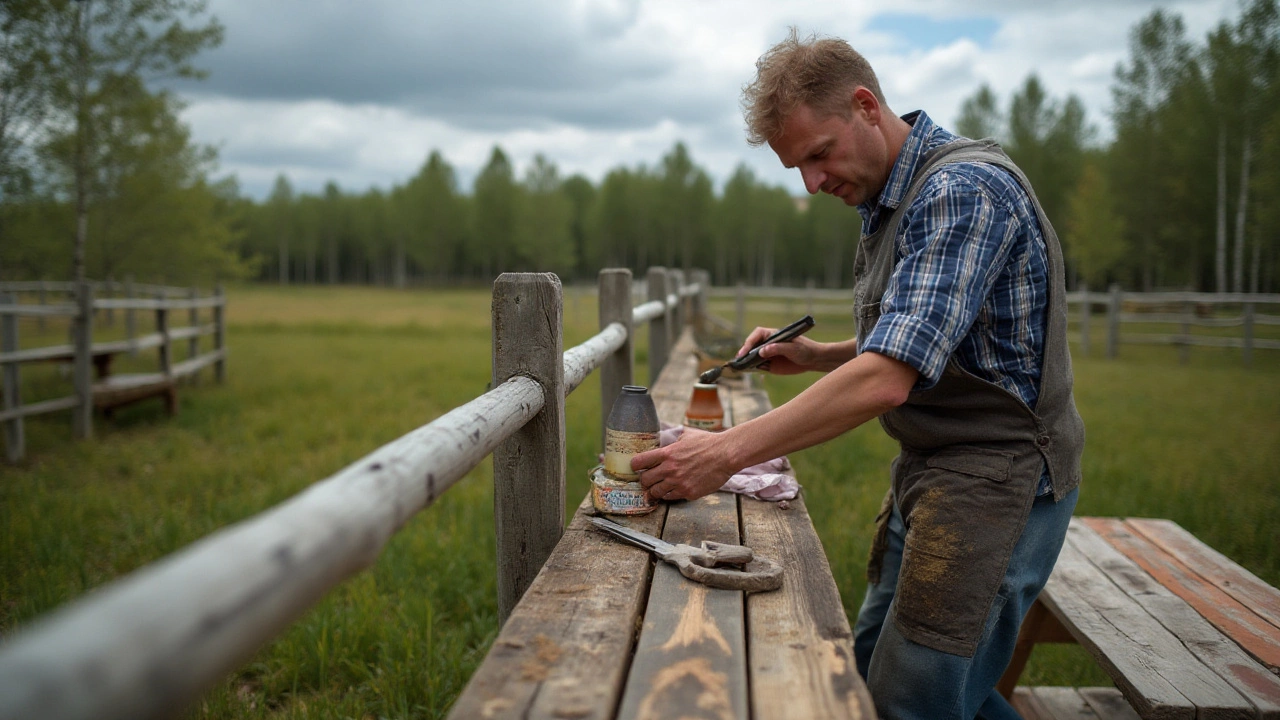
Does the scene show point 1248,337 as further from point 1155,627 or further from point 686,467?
point 686,467

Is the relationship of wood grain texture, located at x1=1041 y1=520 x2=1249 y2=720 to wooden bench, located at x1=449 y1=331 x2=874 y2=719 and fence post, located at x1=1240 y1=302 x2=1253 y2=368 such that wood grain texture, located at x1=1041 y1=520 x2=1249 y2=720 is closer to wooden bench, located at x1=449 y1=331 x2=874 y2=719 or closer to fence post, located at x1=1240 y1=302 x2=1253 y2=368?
wooden bench, located at x1=449 y1=331 x2=874 y2=719

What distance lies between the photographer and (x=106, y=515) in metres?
5.32

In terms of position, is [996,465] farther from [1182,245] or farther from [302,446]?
[1182,245]

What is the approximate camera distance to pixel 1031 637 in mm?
3201

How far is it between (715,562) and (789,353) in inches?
42.7

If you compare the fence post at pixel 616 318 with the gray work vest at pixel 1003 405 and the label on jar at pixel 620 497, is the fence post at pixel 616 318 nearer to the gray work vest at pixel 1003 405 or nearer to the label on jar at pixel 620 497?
the label on jar at pixel 620 497

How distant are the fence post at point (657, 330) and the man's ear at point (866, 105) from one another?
367 cm

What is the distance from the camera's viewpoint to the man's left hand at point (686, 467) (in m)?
1.98

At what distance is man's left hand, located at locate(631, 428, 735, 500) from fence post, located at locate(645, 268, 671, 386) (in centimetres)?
350

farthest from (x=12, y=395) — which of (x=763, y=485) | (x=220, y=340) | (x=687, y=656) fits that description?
(x=687, y=656)

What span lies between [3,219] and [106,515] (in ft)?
26.2

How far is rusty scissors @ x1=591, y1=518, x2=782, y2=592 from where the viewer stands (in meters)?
1.78

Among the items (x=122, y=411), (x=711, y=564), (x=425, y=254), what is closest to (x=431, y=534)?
(x=711, y=564)

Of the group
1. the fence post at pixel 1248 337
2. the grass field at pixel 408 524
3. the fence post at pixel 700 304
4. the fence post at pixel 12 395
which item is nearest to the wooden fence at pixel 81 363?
the fence post at pixel 12 395
